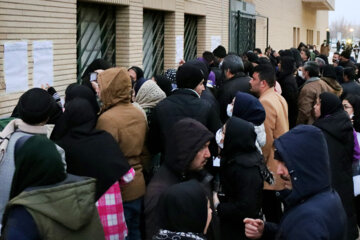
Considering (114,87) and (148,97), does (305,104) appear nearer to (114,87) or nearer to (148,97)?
(148,97)

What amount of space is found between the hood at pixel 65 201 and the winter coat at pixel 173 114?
74.6 inches

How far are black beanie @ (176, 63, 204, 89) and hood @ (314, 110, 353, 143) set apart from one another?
1346mm

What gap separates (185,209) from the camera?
2.64 m

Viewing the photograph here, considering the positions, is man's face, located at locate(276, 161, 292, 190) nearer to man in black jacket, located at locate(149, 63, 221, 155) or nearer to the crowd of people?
the crowd of people

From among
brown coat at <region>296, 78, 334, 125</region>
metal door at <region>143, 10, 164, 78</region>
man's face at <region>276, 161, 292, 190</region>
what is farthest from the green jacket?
metal door at <region>143, 10, 164, 78</region>

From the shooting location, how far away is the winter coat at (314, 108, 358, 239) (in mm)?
5332

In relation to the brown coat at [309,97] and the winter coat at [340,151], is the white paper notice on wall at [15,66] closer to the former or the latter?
the winter coat at [340,151]

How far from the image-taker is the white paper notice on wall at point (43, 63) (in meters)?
6.99

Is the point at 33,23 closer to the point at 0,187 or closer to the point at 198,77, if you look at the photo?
the point at 198,77

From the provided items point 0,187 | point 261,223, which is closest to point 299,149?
point 261,223

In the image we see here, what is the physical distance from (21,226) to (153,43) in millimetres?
9839

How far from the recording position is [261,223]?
11.1ft

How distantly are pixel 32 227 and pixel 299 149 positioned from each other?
1511mm

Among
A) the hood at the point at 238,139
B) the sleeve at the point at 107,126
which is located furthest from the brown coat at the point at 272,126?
the sleeve at the point at 107,126
